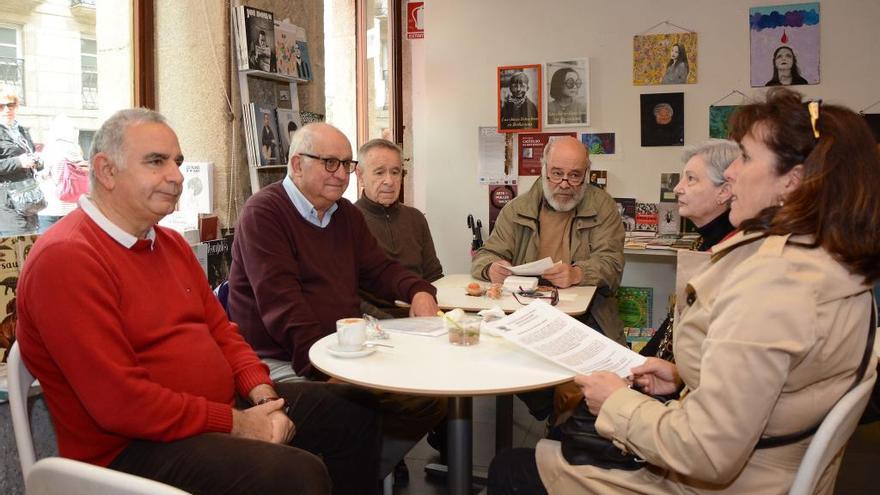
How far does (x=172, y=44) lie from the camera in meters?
3.13

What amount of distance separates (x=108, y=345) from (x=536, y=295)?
67.6 inches

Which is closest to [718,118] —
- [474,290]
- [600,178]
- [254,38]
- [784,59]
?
[784,59]

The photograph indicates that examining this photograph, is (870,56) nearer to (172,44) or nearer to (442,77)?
(442,77)

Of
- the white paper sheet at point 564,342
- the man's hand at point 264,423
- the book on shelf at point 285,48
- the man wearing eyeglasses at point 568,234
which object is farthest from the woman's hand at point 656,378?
the book on shelf at point 285,48

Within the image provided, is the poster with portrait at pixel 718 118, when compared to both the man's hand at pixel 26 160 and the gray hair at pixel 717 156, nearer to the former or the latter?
the gray hair at pixel 717 156

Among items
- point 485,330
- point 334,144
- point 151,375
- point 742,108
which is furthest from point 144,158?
point 742,108

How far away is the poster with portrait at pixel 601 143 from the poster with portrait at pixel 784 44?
3.01 feet

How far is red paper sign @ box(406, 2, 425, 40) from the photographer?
5.46 meters

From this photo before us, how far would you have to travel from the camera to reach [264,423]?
5.96 ft

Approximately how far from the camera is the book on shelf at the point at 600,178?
15.1 ft

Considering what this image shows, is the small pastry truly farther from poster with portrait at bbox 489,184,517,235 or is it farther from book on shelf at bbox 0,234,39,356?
poster with portrait at bbox 489,184,517,235

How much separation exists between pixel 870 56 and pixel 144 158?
413cm

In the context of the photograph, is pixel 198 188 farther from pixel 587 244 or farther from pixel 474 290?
pixel 587 244

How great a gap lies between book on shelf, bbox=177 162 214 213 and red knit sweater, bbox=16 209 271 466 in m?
1.40
